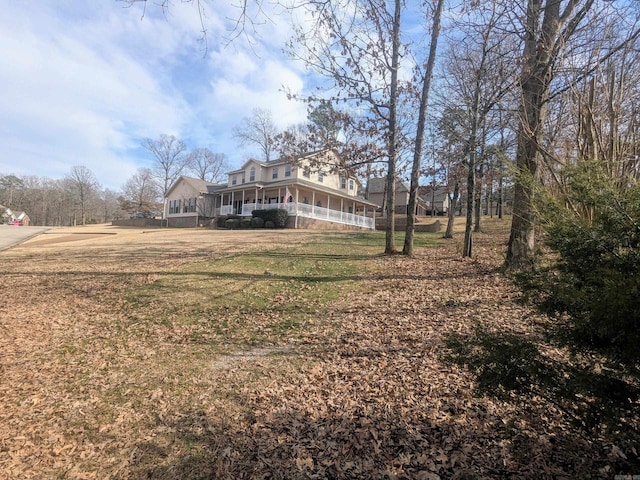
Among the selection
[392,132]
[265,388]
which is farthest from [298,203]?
[265,388]

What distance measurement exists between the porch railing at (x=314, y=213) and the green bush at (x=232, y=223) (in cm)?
189

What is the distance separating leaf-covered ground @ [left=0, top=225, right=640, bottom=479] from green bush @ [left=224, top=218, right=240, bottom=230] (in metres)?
20.5

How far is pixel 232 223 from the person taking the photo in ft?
95.7

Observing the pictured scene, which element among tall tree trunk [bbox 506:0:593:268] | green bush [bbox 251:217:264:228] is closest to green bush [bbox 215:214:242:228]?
green bush [bbox 251:217:264:228]

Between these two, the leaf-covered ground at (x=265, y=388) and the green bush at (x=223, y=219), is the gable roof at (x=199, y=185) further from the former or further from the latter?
the leaf-covered ground at (x=265, y=388)

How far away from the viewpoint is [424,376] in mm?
4188

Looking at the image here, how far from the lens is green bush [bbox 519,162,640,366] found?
1.69 metres

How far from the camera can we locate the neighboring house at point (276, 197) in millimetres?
28812

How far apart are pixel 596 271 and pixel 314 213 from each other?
87.5 ft

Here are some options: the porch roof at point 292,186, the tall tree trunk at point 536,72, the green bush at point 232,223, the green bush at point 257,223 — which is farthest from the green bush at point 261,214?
the tall tree trunk at point 536,72

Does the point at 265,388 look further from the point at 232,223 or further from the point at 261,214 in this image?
the point at 232,223

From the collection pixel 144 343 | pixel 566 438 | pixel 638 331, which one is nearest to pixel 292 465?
pixel 566 438

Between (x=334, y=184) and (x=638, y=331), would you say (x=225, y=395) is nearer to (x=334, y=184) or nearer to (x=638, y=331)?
(x=638, y=331)

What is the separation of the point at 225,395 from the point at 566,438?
3282 millimetres
